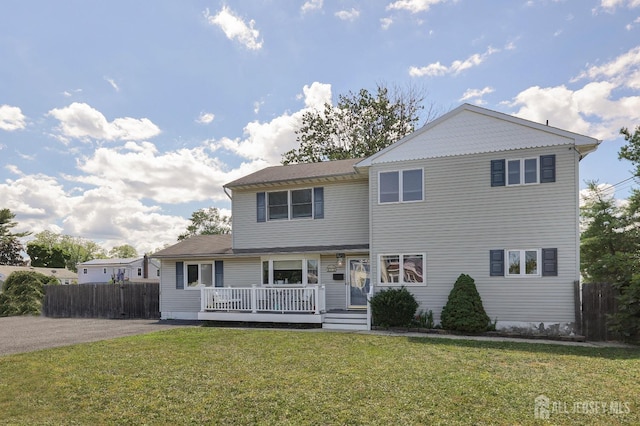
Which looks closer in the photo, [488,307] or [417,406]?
[417,406]

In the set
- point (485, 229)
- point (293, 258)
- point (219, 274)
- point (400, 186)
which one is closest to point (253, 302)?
point (293, 258)

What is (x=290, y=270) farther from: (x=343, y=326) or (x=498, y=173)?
(x=498, y=173)

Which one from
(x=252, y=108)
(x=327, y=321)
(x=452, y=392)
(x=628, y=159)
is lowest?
(x=327, y=321)

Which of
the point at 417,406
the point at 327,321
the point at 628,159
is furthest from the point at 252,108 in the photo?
the point at 628,159

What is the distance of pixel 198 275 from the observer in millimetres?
16406

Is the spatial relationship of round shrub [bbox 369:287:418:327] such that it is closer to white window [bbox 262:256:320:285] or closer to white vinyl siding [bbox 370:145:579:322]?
white vinyl siding [bbox 370:145:579:322]

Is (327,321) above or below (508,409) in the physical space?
below

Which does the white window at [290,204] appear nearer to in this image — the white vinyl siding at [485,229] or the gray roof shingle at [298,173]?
the gray roof shingle at [298,173]

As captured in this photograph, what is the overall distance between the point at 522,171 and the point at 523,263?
2.81m

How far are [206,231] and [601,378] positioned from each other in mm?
44676

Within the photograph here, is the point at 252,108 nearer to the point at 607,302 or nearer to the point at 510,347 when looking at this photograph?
the point at 510,347

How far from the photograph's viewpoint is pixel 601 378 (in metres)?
6.36

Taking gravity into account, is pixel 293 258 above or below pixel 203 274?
above

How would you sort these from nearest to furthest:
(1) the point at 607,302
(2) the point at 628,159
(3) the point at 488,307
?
(1) the point at 607,302
(3) the point at 488,307
(2) the point at 628,159
